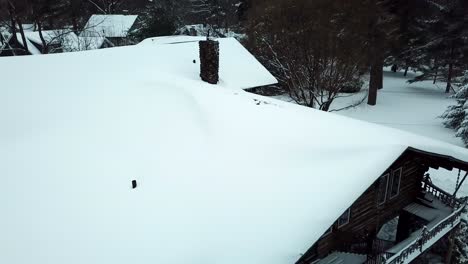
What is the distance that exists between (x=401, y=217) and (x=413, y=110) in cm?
1947

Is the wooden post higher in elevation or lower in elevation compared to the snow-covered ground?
lower

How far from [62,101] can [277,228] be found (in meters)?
8.72

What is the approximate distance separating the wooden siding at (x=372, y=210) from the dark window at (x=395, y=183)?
18 cm

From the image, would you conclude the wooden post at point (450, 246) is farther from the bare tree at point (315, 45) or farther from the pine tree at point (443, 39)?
the pine tree at point (443, 39)

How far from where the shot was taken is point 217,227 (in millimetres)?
7336

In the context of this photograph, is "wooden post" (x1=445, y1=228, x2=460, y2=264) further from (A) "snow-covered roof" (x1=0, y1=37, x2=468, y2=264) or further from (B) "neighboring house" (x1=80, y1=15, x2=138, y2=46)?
(B) "neighboring house" (x1=80, y1=15, x2=138, y2=46)

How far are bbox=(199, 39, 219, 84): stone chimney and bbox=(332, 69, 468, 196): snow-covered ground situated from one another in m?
13.3

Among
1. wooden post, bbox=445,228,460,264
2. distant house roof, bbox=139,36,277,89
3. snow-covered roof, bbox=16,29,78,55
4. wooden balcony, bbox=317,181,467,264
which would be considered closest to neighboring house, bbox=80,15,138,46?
snow-covered roof, bbox=16,29,78,55

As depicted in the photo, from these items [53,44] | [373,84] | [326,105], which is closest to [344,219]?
[326,105]

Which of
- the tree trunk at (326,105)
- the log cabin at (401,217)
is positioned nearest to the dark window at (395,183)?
the log cabin at (401,217)

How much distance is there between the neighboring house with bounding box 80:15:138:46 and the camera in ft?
141

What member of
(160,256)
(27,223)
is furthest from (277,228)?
(27,223)

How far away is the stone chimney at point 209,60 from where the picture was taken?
53.3 ft

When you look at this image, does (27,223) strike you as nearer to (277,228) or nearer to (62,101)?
(277,228)
